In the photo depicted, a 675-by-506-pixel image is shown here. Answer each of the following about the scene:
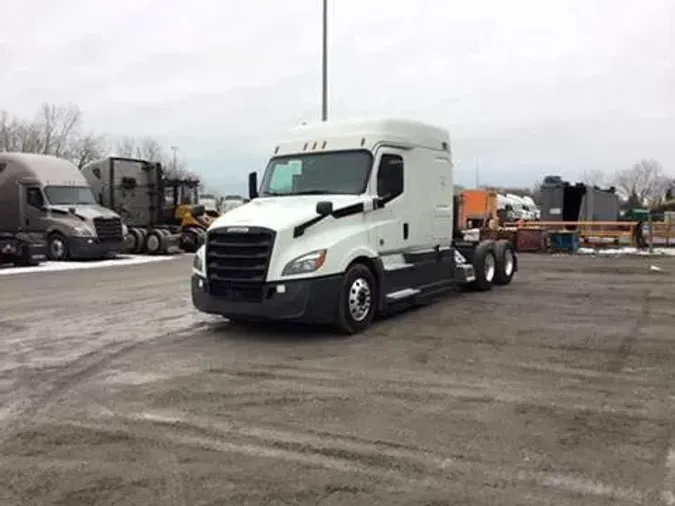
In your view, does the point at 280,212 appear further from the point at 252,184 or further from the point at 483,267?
the point at 483,267

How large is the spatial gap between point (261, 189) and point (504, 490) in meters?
7.50

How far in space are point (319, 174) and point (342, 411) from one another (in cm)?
523

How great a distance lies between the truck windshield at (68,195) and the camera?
81.8 feet

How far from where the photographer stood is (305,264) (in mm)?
8938

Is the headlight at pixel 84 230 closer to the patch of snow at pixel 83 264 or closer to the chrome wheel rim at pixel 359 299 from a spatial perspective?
the patch of snow at pixel 83 264

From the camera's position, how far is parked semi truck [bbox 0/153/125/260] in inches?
955

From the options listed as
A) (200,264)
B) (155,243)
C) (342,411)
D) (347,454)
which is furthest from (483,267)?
(155,243)

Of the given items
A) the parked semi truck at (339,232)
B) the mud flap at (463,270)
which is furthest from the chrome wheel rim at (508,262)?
the parked semi truck at (339,232)

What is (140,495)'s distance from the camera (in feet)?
A: 13.8

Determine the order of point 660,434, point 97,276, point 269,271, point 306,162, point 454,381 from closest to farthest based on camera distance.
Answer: point 660,434
point 454,381
point 269,271
point 306,162
point 97,276

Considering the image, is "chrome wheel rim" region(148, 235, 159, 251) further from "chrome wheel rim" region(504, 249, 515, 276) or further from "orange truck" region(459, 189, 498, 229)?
"chrome wheel rim" region(504, 249, 515, 276)

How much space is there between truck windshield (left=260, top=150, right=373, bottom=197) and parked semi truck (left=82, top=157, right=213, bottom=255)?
18.6 m

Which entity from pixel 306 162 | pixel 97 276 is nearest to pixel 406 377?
pixel 306 162

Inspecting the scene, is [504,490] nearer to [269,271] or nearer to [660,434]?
[660,434]
